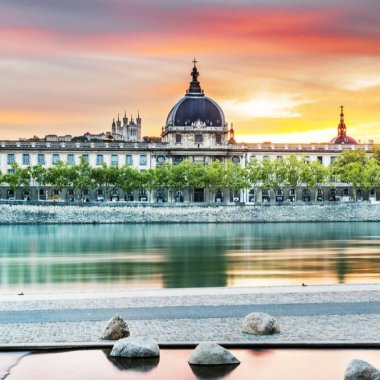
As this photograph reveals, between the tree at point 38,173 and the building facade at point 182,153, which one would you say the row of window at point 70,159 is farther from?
the tree at point 38,173

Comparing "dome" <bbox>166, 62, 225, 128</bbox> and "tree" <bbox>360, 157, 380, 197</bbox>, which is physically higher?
"dome" <bbox>166, 62, 225, 128</bbox>

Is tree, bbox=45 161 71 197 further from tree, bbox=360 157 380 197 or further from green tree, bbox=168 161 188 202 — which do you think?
tree, bbox=360 157 380 197

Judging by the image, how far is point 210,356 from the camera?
1534cm

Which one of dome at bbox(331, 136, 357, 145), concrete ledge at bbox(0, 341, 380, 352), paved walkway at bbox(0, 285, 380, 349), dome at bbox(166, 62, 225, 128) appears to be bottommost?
concrete ledge at bbox(0, 341, 380, 352)

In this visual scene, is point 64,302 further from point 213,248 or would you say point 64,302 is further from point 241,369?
point 213,248

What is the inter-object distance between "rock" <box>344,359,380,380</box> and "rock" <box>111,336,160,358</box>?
4048mm

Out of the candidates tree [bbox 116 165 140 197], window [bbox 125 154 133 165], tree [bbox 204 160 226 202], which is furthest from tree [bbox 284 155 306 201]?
window [bbox 125 154 133 165]

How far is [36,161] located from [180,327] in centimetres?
12562

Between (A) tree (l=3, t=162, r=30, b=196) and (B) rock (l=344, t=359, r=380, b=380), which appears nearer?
(B) rock (l=344, t=359, r=380, b=380)

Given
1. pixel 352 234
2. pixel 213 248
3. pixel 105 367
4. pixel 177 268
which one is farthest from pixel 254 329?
pixel 352 234

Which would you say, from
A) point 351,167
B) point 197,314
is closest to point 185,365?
point 197,314

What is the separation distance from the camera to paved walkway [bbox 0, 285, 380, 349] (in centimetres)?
1775

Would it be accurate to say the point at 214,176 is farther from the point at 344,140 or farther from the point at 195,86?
the point at 344,140

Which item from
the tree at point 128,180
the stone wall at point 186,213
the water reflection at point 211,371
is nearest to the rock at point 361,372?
the water reflection at point 211,371
